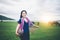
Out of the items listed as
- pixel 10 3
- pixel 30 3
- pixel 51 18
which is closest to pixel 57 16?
pixel 51 18

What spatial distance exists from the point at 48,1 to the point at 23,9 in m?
0.32

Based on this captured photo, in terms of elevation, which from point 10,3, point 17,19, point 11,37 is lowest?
point 11,37

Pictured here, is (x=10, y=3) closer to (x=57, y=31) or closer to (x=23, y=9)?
(x=23, y=9)

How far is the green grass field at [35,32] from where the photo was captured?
8.66ft

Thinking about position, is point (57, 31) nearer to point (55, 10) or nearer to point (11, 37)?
point (55, 10)

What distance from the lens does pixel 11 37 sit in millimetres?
2650

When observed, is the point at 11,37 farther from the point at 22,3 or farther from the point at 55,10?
the point at 55,10

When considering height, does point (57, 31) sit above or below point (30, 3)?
below

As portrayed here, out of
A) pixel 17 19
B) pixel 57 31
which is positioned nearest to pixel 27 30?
pixel 17 19

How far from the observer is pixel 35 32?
8.75 feet

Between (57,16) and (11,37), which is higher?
(57,16)

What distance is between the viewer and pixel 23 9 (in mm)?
2652

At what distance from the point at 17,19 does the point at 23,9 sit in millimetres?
140

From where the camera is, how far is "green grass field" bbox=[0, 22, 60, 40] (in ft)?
8.66
